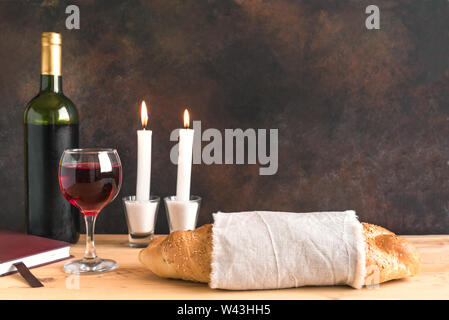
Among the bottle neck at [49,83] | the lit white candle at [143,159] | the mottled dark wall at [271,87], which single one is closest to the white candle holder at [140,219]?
the lit white candle at [143,159]

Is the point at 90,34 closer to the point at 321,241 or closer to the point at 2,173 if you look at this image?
the point at 2,173

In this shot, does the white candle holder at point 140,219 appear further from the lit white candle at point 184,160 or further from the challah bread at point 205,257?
the challah bread at point 205,257

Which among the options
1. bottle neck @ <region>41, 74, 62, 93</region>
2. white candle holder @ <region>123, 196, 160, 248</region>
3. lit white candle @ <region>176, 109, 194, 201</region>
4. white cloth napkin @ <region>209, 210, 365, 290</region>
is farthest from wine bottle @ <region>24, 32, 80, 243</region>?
white cloth napkin @ <region>209, 210, 365, 290</region>

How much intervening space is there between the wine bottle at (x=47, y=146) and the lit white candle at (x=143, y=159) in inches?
6.4

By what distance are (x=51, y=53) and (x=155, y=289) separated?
1.95 feet

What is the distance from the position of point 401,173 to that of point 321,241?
1.84 ft

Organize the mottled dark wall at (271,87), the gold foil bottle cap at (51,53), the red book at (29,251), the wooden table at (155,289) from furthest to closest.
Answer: the mottled dark wall at (271,87) < the gold foil bottle cap at (51,53) < the red book at (29,251) < the wooden table at (155,289)

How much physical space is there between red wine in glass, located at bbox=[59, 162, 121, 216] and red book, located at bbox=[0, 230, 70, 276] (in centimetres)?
14

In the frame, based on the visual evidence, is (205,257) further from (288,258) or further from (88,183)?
(88,183)

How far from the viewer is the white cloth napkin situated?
761 mm

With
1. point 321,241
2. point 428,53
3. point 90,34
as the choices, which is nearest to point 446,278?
point 321,241

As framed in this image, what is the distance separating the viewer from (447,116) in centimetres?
122

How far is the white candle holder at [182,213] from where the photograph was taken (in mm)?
1067
